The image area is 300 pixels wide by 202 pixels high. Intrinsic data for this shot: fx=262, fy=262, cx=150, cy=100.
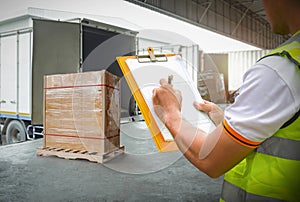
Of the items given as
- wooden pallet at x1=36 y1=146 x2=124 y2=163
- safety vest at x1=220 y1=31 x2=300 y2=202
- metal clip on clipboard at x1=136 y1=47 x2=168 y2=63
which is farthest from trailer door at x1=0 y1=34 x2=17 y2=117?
safety vest at x1=220 y1=31 x2=300 y2=202

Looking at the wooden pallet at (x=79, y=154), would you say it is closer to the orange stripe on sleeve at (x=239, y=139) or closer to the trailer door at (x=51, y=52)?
the trailer door at (x=51, y=52)

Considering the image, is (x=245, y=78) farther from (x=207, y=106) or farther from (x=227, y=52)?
(x=227, y=52)

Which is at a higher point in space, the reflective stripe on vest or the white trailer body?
the white trailer body

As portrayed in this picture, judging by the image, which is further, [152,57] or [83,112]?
[83,112]

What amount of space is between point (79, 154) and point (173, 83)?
231cm

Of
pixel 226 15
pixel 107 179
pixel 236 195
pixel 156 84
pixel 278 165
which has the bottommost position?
pixel 107 179

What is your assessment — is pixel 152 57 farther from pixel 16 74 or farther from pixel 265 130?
pixel 16 74

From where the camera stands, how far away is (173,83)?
4.00 feet

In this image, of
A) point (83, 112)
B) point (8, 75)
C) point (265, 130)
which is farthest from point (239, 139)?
point (8, 75)

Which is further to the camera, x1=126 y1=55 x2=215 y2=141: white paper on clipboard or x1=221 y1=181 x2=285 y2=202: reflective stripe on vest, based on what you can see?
x1=126 y1=55 x2=215 y2=141: white paper on clipboard

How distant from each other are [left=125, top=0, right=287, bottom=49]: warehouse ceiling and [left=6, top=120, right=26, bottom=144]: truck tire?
4.14m

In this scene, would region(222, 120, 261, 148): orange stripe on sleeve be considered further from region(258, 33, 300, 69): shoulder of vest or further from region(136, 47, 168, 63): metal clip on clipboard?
region(136, 47, 168, 63): metal clip on clipboard

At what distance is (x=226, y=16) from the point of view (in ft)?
44.2

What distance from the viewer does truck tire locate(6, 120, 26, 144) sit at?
579 centimetres
